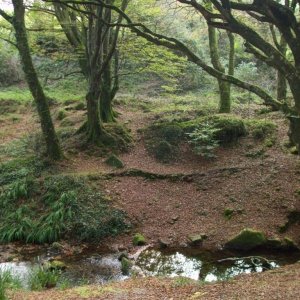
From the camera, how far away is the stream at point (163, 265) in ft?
26.0

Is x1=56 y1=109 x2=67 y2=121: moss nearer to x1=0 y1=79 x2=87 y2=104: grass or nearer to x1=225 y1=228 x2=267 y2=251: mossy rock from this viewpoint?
x1=0 y1=79 x2=87 y2=104: grass

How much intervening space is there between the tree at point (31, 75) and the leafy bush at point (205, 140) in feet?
15.6

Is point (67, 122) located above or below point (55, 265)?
above

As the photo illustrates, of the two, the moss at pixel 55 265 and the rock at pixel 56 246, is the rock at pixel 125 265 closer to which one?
the moss at pixel 55 265

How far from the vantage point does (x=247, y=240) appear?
9117mm

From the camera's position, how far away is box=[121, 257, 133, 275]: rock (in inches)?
322

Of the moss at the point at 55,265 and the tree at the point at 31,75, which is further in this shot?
the tree at the point at 31,75

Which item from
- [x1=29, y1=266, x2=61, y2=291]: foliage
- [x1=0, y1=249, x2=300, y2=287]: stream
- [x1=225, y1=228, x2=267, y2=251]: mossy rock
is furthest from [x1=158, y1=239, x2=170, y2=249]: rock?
[x1=29, y1=266, x2=61, y2=291]: foliage

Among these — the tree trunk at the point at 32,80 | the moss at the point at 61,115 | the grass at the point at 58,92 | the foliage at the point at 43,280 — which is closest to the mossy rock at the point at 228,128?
the tree trunk at the point at 32,80

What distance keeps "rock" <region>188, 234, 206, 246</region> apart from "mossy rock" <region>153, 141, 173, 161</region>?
4455mm

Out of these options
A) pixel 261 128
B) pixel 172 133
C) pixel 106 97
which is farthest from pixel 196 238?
pixel 106 97

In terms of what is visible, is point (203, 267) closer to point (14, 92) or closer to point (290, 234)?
point (290, 234)

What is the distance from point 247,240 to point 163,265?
215cm

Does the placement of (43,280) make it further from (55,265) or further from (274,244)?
(274,244)
